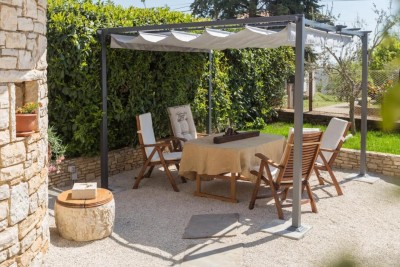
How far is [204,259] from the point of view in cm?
440

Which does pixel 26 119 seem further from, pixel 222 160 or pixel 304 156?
pixel 304 156

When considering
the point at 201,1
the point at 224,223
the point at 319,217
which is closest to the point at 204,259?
the point at 224,223

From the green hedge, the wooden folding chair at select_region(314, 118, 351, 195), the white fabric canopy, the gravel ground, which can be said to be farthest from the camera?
the green hedge

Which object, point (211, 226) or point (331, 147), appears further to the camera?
point (331, 147)

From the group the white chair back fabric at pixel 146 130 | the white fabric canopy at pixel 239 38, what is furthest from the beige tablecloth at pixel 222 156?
the white fabric canopy at pixel 239 38

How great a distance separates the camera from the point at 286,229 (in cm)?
514

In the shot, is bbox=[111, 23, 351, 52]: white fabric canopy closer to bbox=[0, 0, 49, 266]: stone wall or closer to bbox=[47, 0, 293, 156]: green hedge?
bbox=[47, 0, 293, 156]: green hedge

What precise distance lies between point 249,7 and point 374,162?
46.9ft

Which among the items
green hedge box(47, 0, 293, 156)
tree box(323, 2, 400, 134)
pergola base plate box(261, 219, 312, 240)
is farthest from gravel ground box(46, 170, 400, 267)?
tree box(323, 2, 400, 134)

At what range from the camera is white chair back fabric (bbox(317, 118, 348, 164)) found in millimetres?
6902

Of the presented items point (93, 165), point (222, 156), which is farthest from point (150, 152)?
point (222, 156)

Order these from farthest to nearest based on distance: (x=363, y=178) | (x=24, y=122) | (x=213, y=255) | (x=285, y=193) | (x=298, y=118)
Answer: (x=363, y=178) < (x=285, y=193) < (x=298, y=118) < (x=213, y=255) < (x=24, y=122)

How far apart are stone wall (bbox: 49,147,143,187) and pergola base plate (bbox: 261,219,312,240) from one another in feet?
11.2

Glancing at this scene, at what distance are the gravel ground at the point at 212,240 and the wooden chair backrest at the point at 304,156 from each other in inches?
20.4
